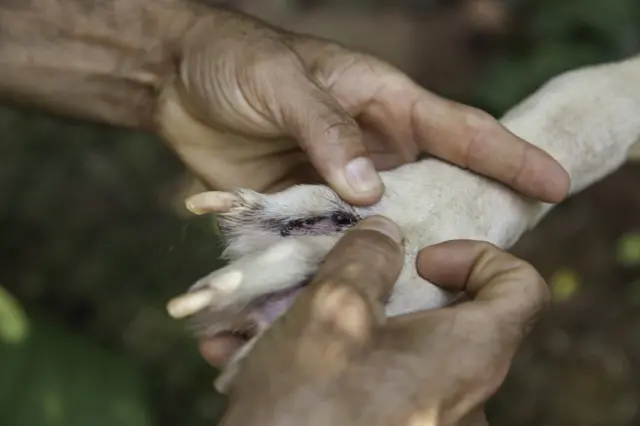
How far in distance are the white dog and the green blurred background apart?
2.87 ft

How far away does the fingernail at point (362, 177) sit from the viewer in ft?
2.86

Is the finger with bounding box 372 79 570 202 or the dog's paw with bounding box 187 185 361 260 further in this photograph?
the finger with bounding box 372 79 570 202

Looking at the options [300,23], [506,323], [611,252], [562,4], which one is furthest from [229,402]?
[300,23]

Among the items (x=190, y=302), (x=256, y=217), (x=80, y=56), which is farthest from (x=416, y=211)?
(x=80, y=56)

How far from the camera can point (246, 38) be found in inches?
44.2

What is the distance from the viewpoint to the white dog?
74 cm

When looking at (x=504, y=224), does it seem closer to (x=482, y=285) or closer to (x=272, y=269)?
(x=482, y=285)

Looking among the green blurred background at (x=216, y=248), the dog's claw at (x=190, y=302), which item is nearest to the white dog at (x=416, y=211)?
the dog's claw at (x=190, y=302)

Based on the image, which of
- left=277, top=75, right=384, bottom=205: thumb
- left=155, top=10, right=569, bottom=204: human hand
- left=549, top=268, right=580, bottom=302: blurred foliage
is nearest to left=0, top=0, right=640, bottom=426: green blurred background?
left=549, top=268, right=580, bottom=302: blurred foliage

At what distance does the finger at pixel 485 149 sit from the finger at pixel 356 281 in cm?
20

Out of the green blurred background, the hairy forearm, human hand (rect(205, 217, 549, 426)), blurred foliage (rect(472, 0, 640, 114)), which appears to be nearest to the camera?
human hand (rect(205, 217, 549, 426))

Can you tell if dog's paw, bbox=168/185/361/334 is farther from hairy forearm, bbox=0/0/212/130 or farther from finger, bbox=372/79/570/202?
hairy forearm, bbox=0/0/212/130

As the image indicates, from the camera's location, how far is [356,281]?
0.69 metres

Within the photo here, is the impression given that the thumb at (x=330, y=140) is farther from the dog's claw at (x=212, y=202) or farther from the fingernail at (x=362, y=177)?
the dog's claw at (x=212, y=202)
